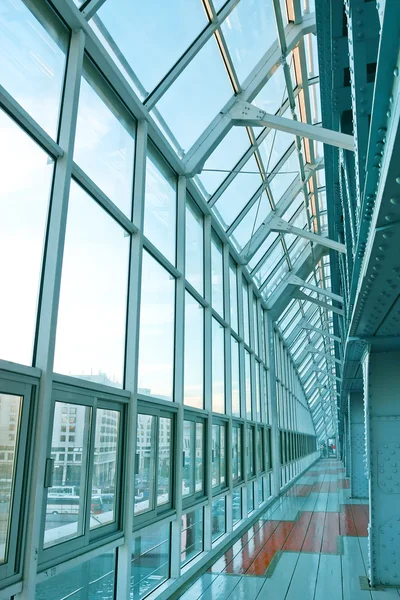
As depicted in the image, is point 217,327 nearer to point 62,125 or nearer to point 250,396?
point 250,396

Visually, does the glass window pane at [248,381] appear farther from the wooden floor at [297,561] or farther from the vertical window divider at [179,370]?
the vertical window divider at [179,370]

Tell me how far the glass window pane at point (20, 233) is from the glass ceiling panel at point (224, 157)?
454cm

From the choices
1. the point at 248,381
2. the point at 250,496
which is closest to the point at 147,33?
the point at 248,381

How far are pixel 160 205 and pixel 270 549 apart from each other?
18.2ft

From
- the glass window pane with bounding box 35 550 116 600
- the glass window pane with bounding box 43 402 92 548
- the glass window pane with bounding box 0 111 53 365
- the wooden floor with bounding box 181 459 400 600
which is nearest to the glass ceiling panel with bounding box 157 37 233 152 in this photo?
the glass window pane with bounding box 0 111 53 365

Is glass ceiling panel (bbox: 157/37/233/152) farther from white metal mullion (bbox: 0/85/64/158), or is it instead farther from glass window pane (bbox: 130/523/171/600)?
glass window pane (bbox: 130/523/171/600)

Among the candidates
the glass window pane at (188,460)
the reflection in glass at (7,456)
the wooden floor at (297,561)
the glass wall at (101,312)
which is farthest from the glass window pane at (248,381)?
the reflection in glass at (7,456)

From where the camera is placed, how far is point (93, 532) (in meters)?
4.18

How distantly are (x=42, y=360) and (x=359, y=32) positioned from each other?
109 inches

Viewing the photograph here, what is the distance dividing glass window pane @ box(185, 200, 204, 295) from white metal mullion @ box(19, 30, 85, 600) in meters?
3.60

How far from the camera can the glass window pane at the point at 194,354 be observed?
7355 millimetres

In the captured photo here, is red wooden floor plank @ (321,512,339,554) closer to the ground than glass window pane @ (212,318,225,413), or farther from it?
closer to the ground

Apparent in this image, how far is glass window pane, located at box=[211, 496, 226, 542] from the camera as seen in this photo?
27.5ft

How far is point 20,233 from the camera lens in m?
3.53
